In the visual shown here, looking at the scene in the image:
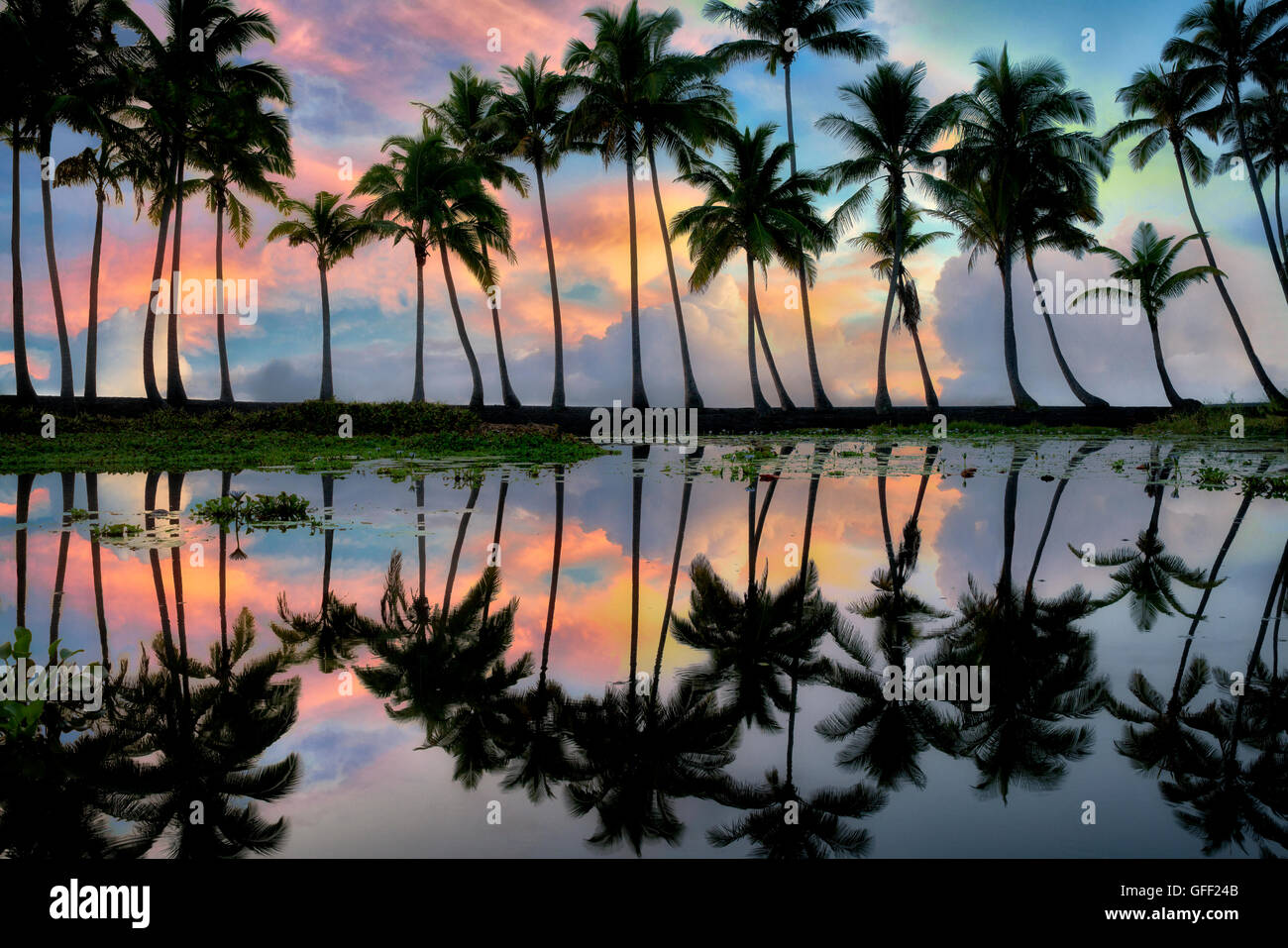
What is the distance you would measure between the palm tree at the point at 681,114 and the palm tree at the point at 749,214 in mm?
1162

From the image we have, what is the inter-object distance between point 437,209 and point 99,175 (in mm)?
14050

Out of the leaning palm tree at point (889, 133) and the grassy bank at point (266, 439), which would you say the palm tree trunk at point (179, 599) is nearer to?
the grassy bank at point (266, 439)

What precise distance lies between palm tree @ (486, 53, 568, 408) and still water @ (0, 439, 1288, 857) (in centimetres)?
2817

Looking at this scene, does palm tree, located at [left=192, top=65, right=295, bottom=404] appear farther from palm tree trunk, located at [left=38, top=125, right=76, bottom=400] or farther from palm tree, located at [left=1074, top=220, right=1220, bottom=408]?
palm tree, located at [left=1074, top=220, right=1220, bottom=408]

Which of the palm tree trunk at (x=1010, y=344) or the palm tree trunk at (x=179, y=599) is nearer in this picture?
the palm tree trunk at (x=179, y=599)

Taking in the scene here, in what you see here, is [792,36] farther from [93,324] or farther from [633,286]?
[93,324]

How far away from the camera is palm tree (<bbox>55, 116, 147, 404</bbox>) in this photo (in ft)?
99.6

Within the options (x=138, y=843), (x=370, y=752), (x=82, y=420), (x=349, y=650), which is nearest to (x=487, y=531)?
(x=349, y=650)

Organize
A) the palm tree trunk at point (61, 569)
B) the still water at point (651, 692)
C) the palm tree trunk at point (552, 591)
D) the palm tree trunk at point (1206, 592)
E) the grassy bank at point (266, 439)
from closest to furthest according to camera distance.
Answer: the still water at point (651, 692) < the palm tree trunk at point (1206, 592) < the palm tree trunk at point (552, 591) < the palm tree trunk at point (61, 569) < the grassy bank at point (266, 439)

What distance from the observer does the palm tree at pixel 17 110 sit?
26.9 meters

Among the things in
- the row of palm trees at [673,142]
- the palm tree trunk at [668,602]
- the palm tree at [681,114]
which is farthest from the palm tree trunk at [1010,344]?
the palm tree trunk at [668,602]

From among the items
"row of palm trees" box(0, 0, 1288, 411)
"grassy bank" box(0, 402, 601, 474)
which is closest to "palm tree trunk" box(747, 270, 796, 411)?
"row of palm trees" box(0, 0, 1288, 411)

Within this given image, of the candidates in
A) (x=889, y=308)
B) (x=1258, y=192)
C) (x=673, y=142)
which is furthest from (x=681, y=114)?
(x=1258, y=192)
